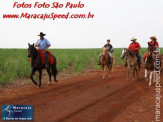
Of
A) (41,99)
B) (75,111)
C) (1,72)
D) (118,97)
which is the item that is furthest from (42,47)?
(75,111)

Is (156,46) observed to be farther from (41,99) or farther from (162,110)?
(41,99)

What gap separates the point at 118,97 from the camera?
9609mm

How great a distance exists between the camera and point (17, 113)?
7250 millimetres

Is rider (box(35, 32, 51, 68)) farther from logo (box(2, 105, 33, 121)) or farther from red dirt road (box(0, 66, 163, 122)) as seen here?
logo (box(2, 105, 33, 121))

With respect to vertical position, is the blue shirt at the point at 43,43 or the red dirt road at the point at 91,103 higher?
the blue shirt at the point at 43,43

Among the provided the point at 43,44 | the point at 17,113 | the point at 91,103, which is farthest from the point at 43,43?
the point at 17,113

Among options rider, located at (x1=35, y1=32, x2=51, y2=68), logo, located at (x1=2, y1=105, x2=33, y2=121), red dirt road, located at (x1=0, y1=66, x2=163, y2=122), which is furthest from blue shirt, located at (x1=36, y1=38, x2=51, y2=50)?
logo, located at (x1=2, y1=105, x2=33, y2=121)

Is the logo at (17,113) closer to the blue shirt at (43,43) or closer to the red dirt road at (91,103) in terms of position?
the red dirt road at (91,103)

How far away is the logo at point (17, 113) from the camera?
684 centimetres

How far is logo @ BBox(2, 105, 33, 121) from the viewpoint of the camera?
6836 millimetres

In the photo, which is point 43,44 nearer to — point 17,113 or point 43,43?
point 43,43

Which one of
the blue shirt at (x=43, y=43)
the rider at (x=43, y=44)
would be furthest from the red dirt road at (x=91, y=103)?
the blue shirt at (x=43, y=43)

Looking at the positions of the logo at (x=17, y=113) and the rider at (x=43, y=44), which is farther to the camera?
the rider at (x=43, y=44)

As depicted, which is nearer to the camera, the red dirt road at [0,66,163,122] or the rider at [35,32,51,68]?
the red dirt road at [0,66,163,122]
